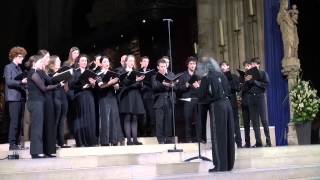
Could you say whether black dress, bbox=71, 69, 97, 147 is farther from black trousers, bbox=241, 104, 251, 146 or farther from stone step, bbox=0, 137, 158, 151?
black trousers, bbox=241, 104, 251, 146

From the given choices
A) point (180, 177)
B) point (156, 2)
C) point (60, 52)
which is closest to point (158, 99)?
point (180, 177)

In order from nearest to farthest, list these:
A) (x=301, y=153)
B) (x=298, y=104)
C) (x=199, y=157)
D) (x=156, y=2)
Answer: (x=199, y=157), (x=301, y=153), (x=298, y=104), (x=156, y=2)

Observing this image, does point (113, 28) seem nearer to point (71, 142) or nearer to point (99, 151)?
point (71, 142)

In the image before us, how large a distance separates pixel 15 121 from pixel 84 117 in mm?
1095

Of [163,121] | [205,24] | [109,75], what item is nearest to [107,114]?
[109,75]

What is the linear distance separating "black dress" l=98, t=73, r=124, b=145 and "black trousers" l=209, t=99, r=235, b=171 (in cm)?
182

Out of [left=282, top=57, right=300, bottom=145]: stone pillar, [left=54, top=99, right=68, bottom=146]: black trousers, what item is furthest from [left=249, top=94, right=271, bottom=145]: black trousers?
[left=54, top=99, right=68, bottom=146]: black trousers

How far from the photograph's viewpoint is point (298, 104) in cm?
975

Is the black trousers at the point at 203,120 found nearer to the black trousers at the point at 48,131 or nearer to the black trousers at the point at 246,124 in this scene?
the black trousers at the point at 246,124

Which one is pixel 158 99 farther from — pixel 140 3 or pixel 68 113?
pixel 140 3

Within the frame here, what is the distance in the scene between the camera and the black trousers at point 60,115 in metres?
6.77

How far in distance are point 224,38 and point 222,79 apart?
4725 mm

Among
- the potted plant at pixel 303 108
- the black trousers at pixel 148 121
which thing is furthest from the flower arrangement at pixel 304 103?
the black trousers at pixel 148 121

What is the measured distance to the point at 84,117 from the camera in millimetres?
7473
